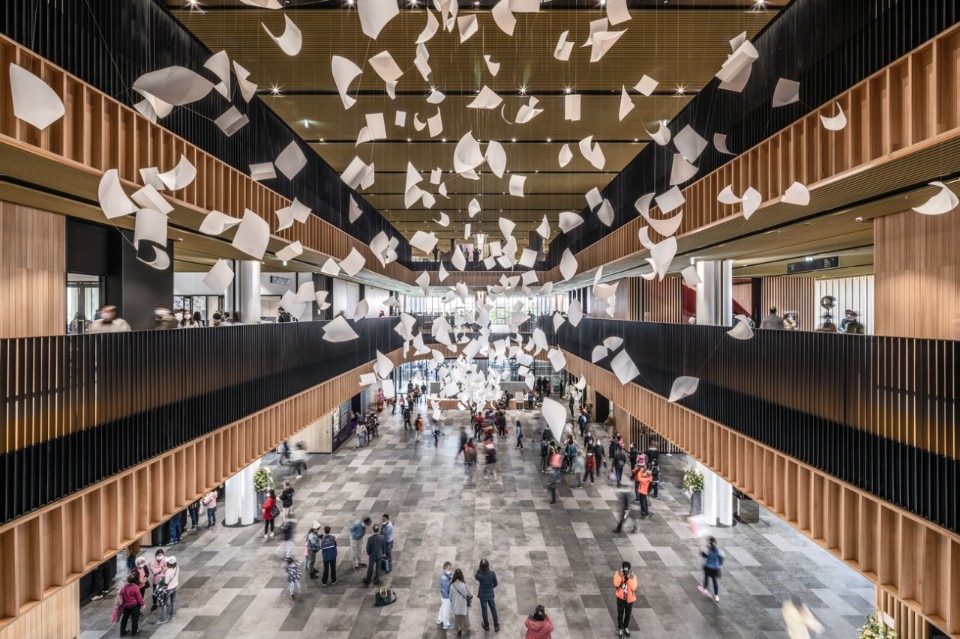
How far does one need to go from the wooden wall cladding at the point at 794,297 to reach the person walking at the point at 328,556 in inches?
699

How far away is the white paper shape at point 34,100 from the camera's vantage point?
312cm

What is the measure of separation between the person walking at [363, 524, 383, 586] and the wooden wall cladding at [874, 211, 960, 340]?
8.71m

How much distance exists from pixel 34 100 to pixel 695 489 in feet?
46.5

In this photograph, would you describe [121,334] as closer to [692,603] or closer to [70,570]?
[70,570]

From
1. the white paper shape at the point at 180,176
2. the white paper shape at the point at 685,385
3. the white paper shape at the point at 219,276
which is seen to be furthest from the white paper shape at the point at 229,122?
the white paper shape at the point at 685,385

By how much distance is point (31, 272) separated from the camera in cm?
618

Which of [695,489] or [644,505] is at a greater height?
[695,489]

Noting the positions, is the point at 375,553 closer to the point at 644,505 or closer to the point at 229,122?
the point at 644,505

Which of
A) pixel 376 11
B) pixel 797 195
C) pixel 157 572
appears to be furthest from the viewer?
pixel 157 572

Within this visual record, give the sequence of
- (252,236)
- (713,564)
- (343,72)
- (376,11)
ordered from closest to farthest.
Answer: (376,11) → (343,72) → (252,236) → (713,564)

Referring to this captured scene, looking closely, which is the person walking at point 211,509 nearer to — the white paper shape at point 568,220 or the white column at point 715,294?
the white paper shape at point 568,220

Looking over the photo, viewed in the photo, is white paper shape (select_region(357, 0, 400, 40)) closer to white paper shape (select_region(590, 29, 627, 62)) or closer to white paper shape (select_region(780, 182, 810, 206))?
white paper shape (select_region(590, 29, 627, 62))

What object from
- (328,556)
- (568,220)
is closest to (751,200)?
(568,220)

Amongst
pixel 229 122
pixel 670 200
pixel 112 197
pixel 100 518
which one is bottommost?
pixel 100 518
